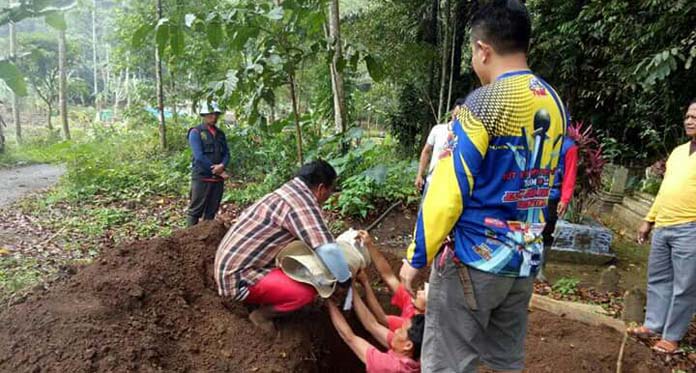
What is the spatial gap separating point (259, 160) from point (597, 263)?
19.9ft

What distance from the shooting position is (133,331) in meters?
2.54

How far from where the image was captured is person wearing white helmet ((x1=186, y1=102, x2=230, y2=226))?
482 centimetres

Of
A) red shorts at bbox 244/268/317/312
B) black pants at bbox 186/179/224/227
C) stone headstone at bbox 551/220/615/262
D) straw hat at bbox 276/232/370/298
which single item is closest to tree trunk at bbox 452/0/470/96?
stone headstone at bbox 551/220/615/262

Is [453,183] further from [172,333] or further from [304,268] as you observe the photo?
[172,333]

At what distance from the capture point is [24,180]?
927 cm

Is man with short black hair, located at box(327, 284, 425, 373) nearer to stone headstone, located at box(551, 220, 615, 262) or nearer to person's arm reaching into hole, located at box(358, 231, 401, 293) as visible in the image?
person's arm reaching into hole, located at box(358, 231, 401, 293)

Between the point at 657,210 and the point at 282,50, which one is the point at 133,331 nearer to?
the point at 282,50

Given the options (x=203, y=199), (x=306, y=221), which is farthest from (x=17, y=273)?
(x=306, y=221)

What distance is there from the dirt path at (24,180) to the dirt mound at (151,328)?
5.09 meters

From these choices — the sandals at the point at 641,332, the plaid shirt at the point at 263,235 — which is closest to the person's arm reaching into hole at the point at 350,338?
the plaid shirt at the point at 263,235

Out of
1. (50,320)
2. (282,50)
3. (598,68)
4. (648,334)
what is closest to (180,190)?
(282,50)

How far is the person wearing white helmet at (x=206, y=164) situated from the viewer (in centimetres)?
482

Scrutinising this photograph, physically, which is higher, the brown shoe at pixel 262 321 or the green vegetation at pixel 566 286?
the brown shoe at pixel 262 321

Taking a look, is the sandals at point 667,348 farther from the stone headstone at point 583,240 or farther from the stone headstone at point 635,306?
the stone headstone at point 583,240
